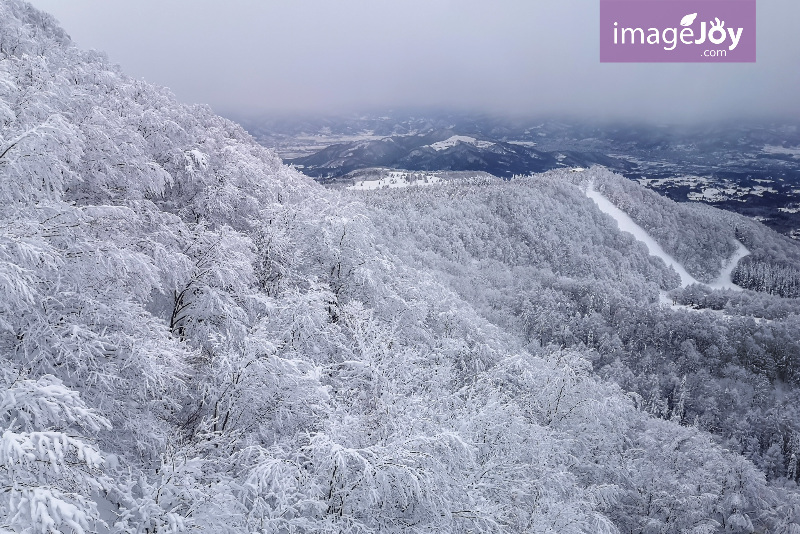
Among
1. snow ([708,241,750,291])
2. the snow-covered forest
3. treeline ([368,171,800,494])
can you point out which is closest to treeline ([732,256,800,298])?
snow ([708,241,750,291])

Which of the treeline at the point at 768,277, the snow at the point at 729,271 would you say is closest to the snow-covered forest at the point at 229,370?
the snow at the point at 729,271

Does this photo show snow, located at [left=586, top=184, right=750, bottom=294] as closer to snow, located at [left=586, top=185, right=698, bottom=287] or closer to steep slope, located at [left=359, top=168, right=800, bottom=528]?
snow, located at [left=586, top=185, right=698, bottom=287]

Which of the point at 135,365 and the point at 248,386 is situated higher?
the point at 135,365

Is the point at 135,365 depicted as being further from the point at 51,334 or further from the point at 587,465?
the point at 587,465

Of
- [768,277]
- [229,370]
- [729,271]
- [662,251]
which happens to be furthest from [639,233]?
[229,370]

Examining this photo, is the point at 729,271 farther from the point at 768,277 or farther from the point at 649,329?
the point at 649,329

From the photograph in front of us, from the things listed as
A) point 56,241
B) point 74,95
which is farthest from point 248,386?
point 74,95

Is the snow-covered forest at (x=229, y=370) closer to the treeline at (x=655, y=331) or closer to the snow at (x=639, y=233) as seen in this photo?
the treeline at (x=655, y=331)
